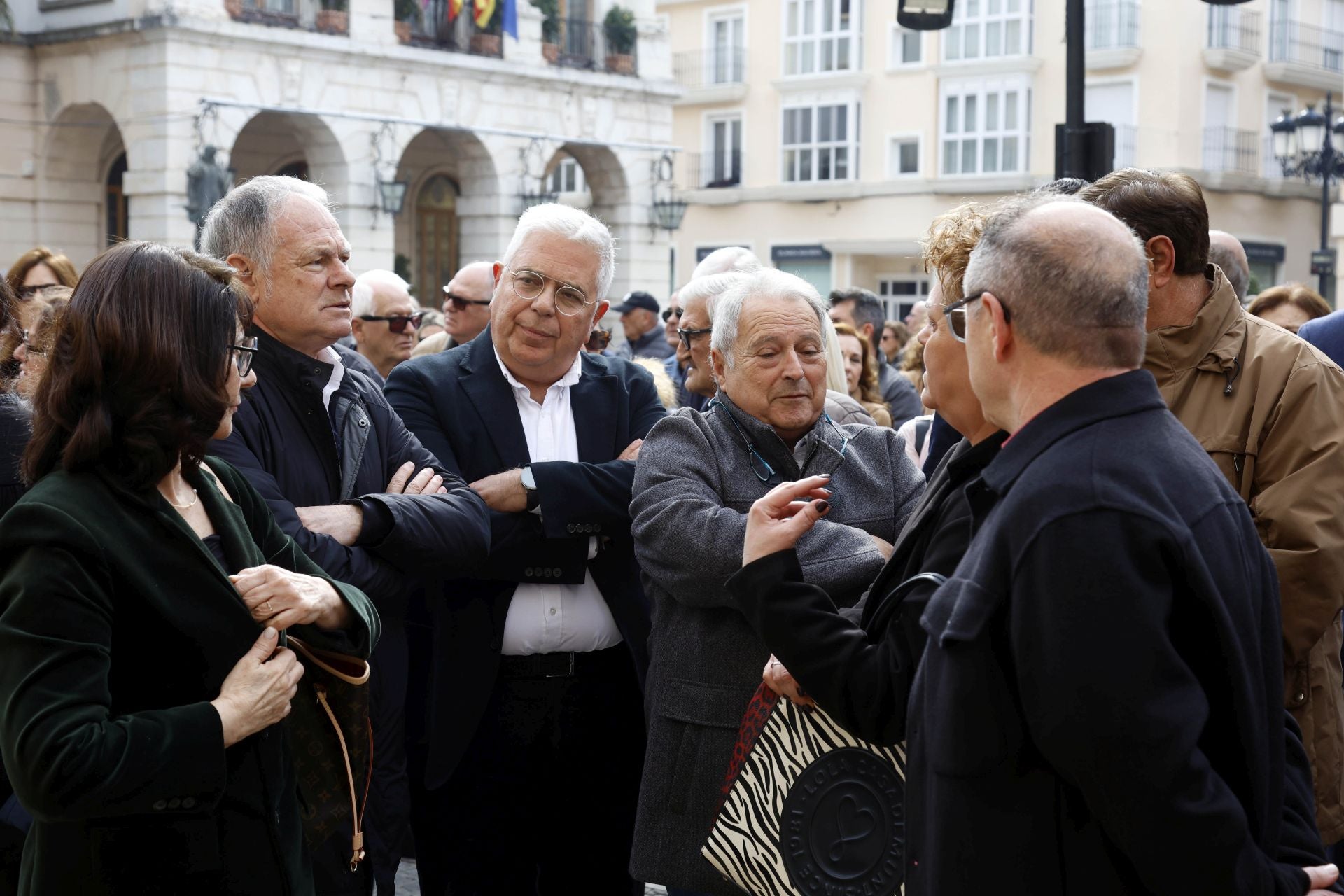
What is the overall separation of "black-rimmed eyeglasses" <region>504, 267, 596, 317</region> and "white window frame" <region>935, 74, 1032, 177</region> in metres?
33.0

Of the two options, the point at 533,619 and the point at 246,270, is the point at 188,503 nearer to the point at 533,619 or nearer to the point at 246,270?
the point at 246,270

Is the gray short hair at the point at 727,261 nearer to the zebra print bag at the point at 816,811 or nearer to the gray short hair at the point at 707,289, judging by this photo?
the gray short hair at the point at 707,289

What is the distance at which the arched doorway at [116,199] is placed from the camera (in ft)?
88.7

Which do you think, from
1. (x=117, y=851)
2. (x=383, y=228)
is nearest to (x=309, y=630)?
(x=117, y=851)

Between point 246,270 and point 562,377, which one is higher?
point 246,270

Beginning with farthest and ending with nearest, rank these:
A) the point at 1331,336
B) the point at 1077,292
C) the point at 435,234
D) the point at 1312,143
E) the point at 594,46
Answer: the point at 435,234 < the point at 594,46 < the point at 1312,143 < the point at 1331,336 < the point at 1077,292

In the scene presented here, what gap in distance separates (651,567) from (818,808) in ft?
2.90

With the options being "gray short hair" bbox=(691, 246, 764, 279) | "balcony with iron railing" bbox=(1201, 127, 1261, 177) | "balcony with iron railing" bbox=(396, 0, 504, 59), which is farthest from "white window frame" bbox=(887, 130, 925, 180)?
"gray short hair" bbox=(691, 246, 764, 279)

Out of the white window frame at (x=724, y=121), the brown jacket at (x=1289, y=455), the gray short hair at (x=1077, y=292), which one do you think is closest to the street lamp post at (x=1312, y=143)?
the brown jacket at (x=1289, y=455)

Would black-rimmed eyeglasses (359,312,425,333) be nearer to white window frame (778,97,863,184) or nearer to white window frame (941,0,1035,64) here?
white window frame (941,0,1035,64)

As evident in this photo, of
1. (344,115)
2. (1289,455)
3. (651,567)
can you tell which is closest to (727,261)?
(651,567)

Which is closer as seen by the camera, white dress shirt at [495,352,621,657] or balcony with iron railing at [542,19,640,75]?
white dress shirt at [495,352,621,657]

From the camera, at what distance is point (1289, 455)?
3.46m

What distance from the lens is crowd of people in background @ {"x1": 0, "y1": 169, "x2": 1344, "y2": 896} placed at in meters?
2.28
